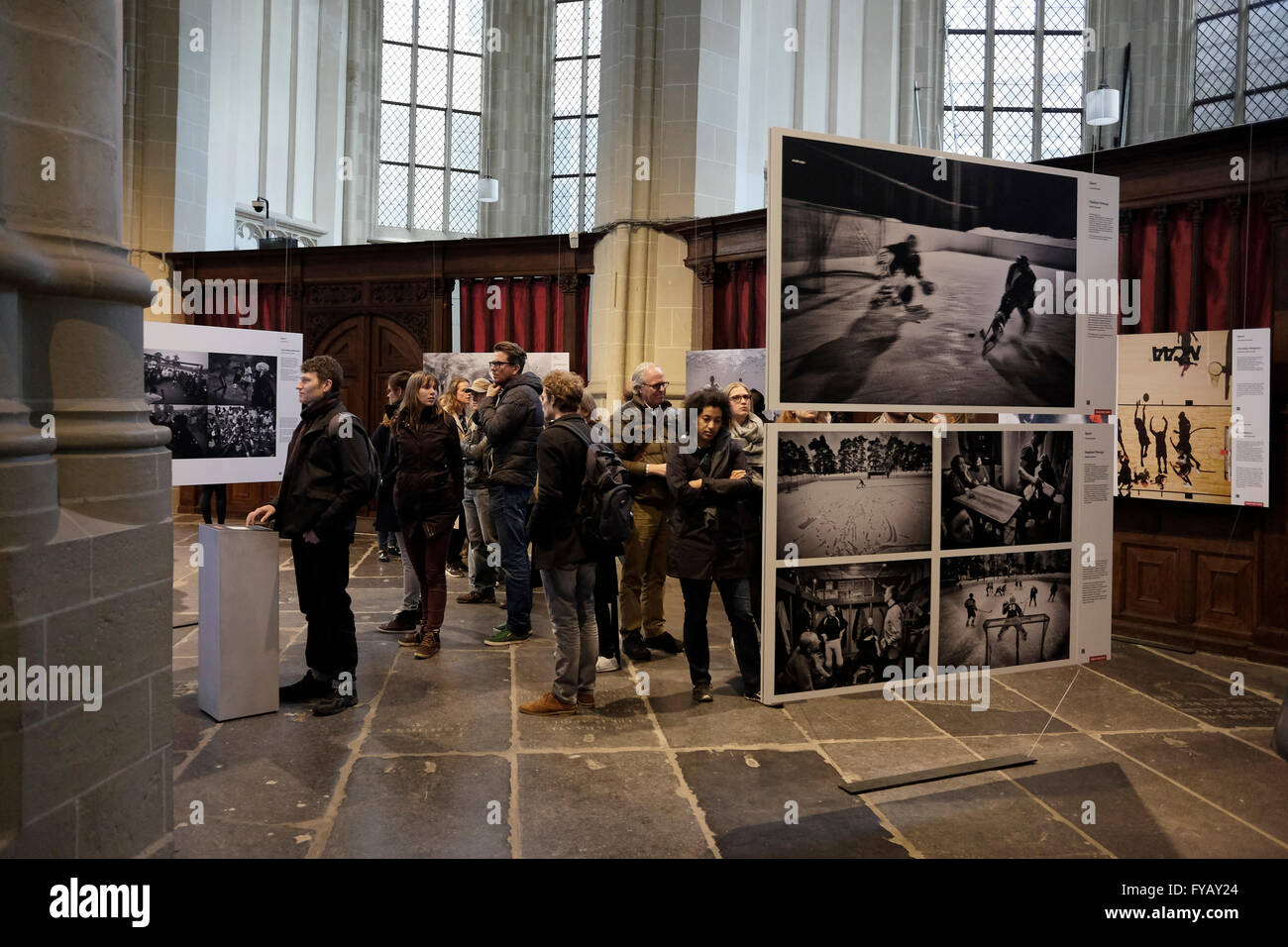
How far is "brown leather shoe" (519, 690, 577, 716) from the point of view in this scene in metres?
4.66

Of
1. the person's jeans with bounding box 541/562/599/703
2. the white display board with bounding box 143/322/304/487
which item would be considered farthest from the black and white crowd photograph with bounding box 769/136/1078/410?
the white display board with bounding box 143/322/304/487

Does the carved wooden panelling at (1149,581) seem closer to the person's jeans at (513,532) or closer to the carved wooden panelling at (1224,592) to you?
the carved wooden panelling at (1224,592)

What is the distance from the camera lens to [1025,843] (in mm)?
3314

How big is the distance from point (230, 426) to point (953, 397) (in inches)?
201

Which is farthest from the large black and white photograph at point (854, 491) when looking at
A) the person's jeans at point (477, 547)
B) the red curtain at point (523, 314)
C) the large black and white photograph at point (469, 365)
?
the red curtain at point (523, 314)

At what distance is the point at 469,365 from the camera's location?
10.3 meters

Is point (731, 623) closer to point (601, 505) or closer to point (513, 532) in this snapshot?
point (601, 505)

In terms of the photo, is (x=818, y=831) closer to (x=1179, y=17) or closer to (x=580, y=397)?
(x=580, y=397)

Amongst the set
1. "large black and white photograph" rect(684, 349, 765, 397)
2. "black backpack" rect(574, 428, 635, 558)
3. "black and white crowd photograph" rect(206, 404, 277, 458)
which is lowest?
"black backpack" rect(574, 428, 635, 558)

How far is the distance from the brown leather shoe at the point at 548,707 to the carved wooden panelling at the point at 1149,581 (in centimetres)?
426

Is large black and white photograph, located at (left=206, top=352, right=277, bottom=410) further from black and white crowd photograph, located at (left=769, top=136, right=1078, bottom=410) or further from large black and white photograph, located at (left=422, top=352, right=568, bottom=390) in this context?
black and white crowd photograph, located at (left=769, top=136, right=1078, bottom=410)

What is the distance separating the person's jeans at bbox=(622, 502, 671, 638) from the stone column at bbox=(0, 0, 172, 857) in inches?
121

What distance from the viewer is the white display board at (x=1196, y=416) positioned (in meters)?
5.96

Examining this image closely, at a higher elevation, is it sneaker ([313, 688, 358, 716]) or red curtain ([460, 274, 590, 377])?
red curtain ([460, 274, 590, 377])
